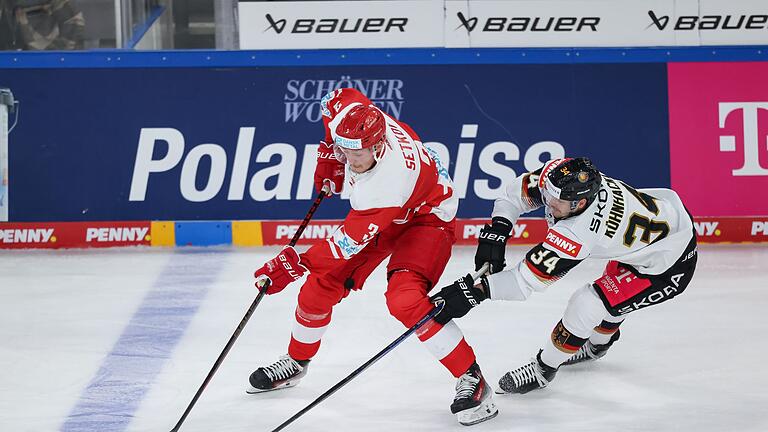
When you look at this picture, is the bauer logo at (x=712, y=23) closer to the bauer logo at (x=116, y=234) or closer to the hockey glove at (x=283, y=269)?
the bauer logo at (x=116, y=234)

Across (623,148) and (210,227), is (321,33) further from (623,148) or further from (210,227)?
(623,148)

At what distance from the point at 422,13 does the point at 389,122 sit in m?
2.72

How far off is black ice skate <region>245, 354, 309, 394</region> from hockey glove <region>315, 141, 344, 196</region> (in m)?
0.75

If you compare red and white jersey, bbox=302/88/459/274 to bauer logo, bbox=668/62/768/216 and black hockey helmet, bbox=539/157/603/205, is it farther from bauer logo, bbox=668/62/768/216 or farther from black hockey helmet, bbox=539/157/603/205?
bauer logo, bbox=668/62/768/216

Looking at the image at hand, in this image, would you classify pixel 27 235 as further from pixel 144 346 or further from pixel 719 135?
pixel 719 135

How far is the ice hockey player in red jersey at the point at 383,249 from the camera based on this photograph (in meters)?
4.25

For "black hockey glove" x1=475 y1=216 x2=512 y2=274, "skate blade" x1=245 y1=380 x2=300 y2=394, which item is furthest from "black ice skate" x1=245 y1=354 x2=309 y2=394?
"black hockey glove" x1=475 y1=216 x2=512 y2=274

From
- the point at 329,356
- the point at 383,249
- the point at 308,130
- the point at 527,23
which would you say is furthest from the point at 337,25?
the point at 383,249

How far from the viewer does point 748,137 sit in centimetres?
729

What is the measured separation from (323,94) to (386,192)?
124 inches

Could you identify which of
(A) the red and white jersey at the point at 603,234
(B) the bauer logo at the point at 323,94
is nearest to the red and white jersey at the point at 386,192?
(A) the red and white jersey at the point at 603,234

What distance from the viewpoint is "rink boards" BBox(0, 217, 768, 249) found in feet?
24.1

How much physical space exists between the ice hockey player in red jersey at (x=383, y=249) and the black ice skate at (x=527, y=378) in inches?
10.3

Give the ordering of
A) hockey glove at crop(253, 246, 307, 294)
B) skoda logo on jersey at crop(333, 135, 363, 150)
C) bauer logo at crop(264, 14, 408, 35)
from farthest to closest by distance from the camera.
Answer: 1. bauer logo at crop(264, 14, 408, 35)
2. hockey glove at crop(253, 246, 307, 294)
3. skoda logo on jersey at crop(333, 135, 363, 150)
